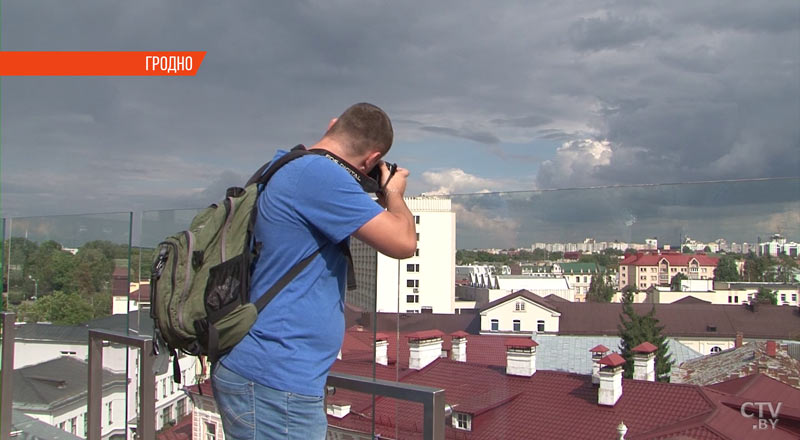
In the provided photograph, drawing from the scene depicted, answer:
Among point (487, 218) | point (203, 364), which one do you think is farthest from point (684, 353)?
point (203, 364)

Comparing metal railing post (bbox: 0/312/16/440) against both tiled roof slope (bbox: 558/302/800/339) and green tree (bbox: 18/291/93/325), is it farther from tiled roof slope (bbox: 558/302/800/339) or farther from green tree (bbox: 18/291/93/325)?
tiled roof slope (bbox: 558/302/800/339)

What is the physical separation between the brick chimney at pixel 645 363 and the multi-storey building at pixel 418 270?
1110mm

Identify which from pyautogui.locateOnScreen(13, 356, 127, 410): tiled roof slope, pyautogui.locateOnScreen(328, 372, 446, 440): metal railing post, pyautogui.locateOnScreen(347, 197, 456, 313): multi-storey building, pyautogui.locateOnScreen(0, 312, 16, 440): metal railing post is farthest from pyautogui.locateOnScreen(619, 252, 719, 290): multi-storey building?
pyautogui.locateOnScreen(0, 312, 16, 440): metal railing post

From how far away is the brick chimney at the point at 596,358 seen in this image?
4012 mm

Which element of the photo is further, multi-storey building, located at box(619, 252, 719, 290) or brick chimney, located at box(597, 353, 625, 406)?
brick chimney, located at box(597, 353, 625, 406)

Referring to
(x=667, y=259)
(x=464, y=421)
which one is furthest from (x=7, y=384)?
(x=667, y=259)

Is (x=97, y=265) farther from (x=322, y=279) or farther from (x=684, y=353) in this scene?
(x=684, y=353)

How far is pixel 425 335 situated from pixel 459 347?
1.14 ft

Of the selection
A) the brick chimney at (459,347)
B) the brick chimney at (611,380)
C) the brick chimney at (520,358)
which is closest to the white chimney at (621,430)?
the brick chimney at (611,380)

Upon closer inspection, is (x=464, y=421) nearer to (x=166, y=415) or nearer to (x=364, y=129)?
(x=166, y=415)

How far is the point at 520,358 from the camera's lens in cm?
392

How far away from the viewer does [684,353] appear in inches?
156

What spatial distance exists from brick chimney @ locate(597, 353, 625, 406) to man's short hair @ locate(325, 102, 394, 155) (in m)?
2.51

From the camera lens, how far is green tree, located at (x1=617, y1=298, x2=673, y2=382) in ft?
12.8
